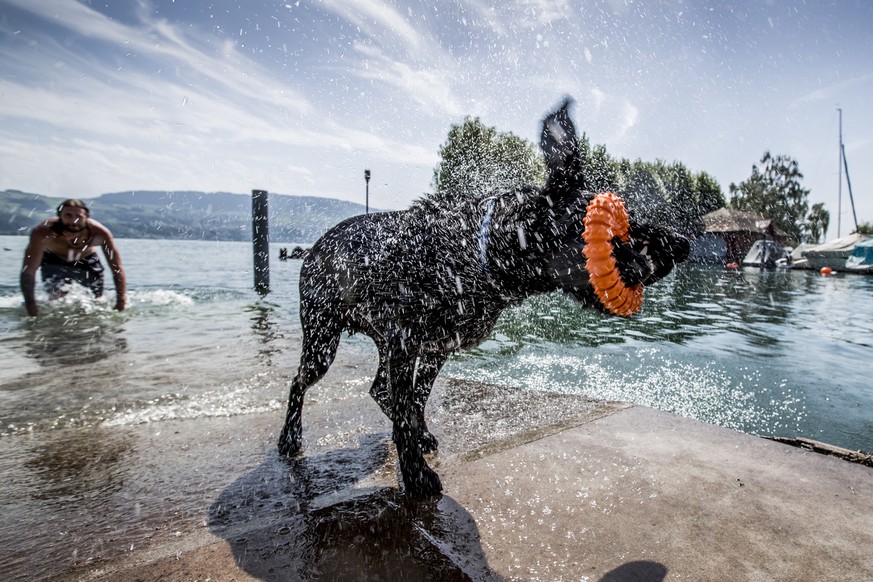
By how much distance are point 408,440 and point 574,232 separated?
1.28 m

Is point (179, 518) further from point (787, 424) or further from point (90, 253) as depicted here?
point (90, 253)

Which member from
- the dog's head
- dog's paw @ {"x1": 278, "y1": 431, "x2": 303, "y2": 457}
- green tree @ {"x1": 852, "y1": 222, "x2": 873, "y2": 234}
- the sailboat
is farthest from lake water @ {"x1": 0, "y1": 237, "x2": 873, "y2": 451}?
green tree @ {"x1": 852, "y1": 222, "x2": 873, "y2": 234}

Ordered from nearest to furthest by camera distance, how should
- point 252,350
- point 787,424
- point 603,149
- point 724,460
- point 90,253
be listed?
point 724,460, point 787,424, point 252,350, point 90,253, point 603,149

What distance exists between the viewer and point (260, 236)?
16.4 metres

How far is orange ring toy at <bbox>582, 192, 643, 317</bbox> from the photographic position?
1.86 m

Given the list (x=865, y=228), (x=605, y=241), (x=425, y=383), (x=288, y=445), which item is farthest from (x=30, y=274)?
(x=865, y=228)

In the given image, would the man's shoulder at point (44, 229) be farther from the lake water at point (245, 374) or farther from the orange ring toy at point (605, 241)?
the orange ring toy at point (605, 241)

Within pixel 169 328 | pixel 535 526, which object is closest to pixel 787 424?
pixel 535 526

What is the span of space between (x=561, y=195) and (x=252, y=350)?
5815mm

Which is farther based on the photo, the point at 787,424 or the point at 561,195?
the point at 787,424

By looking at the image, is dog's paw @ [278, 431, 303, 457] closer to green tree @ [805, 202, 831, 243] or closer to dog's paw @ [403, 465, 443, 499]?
dog's paw @ [403, 465, 443, 499]

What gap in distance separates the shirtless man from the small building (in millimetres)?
50982

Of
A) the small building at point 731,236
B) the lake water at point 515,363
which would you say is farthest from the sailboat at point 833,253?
the lake water at point 515,363

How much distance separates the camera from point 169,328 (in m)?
8.94
